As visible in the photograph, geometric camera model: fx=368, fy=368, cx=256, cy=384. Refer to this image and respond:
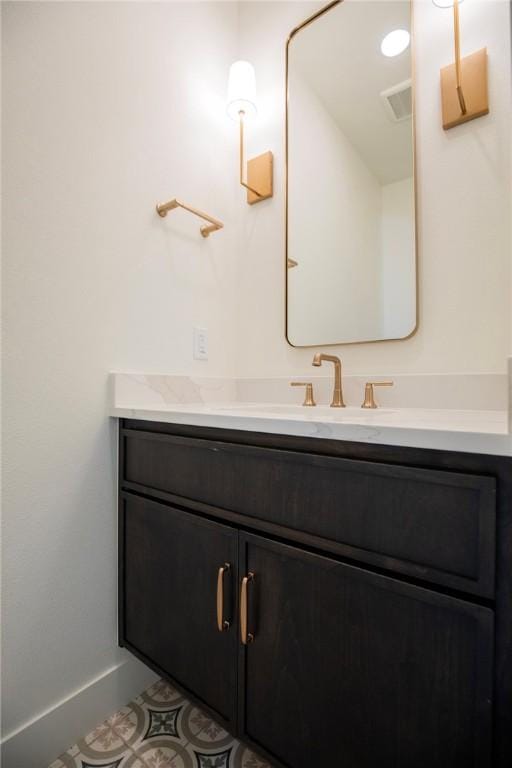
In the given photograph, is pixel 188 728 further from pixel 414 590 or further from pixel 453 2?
pixel 453 2

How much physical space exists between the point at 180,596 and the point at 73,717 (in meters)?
0.48

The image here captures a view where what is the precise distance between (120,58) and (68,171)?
440mm

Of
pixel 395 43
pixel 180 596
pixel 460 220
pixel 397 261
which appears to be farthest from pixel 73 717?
pixel 395 43

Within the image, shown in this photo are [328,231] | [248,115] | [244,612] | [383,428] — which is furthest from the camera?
[248,115]

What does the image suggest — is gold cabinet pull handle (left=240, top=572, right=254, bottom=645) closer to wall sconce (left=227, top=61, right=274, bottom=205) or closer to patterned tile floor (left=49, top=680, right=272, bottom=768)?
patterned tile floor (left=49, top=680, right=272, bottom=768)

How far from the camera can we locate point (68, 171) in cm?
99

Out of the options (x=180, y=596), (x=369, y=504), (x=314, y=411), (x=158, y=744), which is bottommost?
(x=158, y=744)

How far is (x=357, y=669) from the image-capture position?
0.61m

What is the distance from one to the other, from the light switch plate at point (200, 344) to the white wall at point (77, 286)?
0.11 ft

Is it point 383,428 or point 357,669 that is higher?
point 383,428

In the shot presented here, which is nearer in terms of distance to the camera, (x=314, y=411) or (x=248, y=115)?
(x=314, y=411)

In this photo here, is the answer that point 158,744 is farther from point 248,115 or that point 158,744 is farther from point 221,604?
point 248,115

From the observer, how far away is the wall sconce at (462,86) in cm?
98

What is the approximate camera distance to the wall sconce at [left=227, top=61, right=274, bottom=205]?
1.37 m
